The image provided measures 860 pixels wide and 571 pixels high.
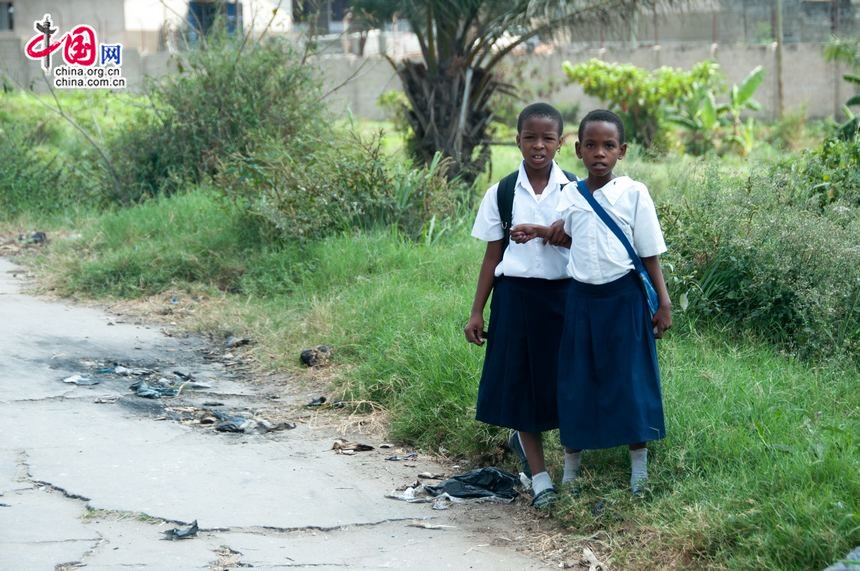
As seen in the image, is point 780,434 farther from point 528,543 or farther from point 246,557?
point 246,557

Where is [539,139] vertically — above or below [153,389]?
above

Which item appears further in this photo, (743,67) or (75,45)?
(743,67)

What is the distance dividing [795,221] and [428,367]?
6.86ft

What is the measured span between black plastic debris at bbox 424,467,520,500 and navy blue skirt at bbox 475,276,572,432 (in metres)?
0.38

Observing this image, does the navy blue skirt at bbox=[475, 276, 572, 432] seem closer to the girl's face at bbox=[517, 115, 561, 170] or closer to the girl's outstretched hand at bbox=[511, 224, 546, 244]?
the girl's outstretched hand at bbox=[511, 224, 546, 244]

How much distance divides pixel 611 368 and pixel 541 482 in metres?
0.62

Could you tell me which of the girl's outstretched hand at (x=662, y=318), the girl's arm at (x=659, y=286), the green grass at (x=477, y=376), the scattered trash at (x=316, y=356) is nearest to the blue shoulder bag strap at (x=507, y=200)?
the girl's arm at (x=659, y=286)

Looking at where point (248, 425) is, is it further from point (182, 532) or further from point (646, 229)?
point (646, 229)

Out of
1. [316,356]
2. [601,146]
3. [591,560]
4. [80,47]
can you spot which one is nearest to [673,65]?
[80,47]

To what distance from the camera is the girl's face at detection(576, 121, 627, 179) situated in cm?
405

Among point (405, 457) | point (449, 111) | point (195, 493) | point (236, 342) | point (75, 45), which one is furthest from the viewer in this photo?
point (75, 45)

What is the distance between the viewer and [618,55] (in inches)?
1110

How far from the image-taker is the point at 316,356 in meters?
6.74

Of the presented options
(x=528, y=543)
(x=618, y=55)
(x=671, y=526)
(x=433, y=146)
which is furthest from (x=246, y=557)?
(x=618, y=55)
